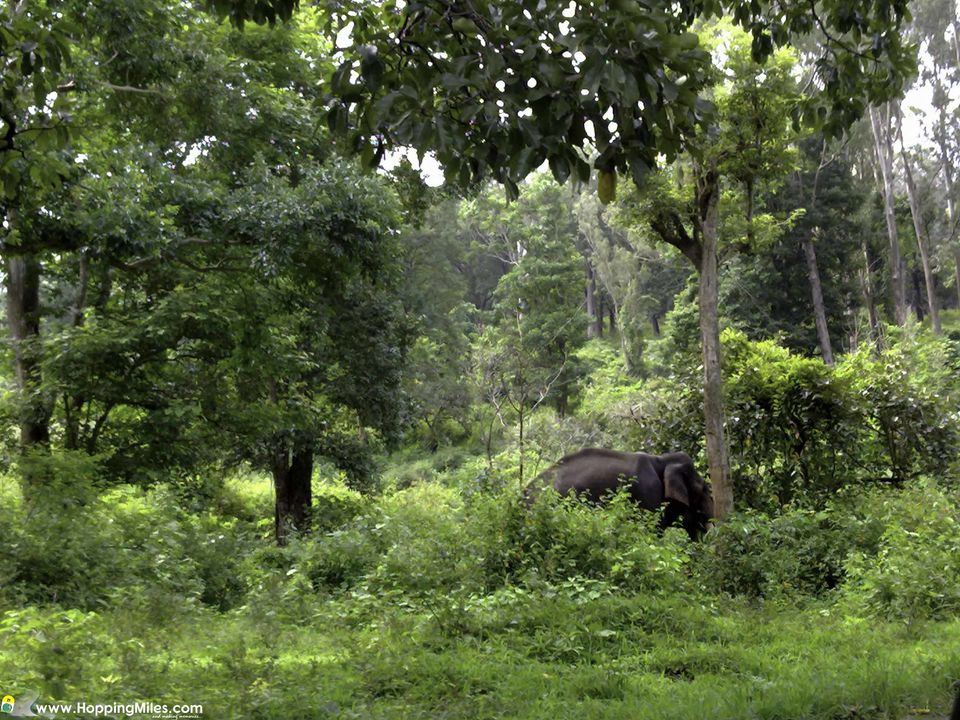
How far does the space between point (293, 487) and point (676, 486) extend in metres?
8.05

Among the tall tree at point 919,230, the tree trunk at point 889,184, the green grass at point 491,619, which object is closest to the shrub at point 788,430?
the green grass at point 491,619

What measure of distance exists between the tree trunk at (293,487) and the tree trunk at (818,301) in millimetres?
17860

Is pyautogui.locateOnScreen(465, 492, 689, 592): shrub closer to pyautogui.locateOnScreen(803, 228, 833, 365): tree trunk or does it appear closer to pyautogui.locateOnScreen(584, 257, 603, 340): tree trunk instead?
pyautogui.locateOnScreen(803, 228, 833, 365): tree trunk

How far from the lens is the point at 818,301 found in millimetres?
29594

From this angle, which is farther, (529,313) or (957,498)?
(529,313)

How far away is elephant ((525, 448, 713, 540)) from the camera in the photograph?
12.5 meters

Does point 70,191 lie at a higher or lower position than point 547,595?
higher

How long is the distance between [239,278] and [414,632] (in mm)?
7436

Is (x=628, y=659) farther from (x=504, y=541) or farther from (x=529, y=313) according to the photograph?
(x=529, y=313)

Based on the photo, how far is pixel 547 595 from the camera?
725cm

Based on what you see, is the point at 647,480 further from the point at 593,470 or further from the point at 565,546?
the point at 565,546

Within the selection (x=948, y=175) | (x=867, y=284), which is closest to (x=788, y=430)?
(x=867, y=284)

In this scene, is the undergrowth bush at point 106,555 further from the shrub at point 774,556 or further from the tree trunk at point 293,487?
the shrub at point 774,556

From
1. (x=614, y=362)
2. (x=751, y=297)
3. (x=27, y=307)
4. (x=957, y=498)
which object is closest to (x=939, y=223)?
(x=614, y=362)
